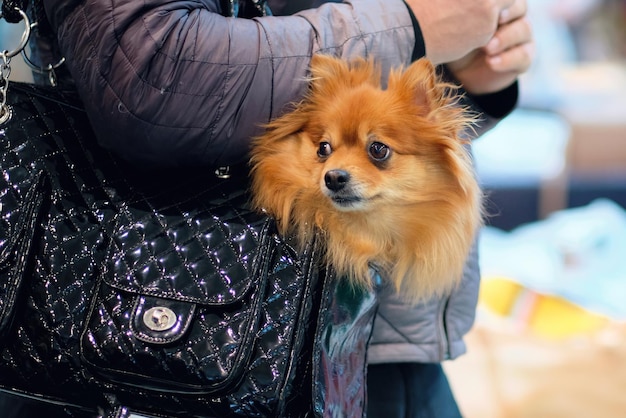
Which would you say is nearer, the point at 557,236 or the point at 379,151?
the point at 379,151

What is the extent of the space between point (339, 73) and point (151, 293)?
35 centimetres

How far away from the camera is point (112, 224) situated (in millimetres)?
837

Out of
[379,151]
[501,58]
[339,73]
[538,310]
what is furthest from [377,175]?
[538,310]

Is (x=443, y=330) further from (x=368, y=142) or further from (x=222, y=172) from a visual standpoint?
(x=222, y=172)

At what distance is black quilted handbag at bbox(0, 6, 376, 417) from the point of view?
76 cm

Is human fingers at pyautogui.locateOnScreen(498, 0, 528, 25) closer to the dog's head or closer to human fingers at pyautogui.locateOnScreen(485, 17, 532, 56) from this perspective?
human fingers at pyautogui.locateOnScreen(485, 17, 532, 56)

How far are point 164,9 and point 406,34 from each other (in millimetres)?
289

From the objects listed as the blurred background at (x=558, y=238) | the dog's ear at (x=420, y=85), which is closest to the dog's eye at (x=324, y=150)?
the dog's ear at (x=420, y=85)

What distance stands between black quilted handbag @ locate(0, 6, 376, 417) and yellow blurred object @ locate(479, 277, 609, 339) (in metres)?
1.41

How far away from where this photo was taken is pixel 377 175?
954 millimetres

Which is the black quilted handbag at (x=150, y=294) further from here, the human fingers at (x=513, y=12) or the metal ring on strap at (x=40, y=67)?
the human fingers at (x=513, y=12)

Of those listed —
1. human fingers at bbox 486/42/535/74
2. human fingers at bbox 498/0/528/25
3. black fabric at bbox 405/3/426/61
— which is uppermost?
black fabric at bbox 405/3/426/61

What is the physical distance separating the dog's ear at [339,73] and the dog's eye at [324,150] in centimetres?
7

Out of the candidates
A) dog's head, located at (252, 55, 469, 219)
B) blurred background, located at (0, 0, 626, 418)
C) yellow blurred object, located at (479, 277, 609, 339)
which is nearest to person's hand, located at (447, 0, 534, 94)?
dog's head, located at (252, 55, 469, 219)
